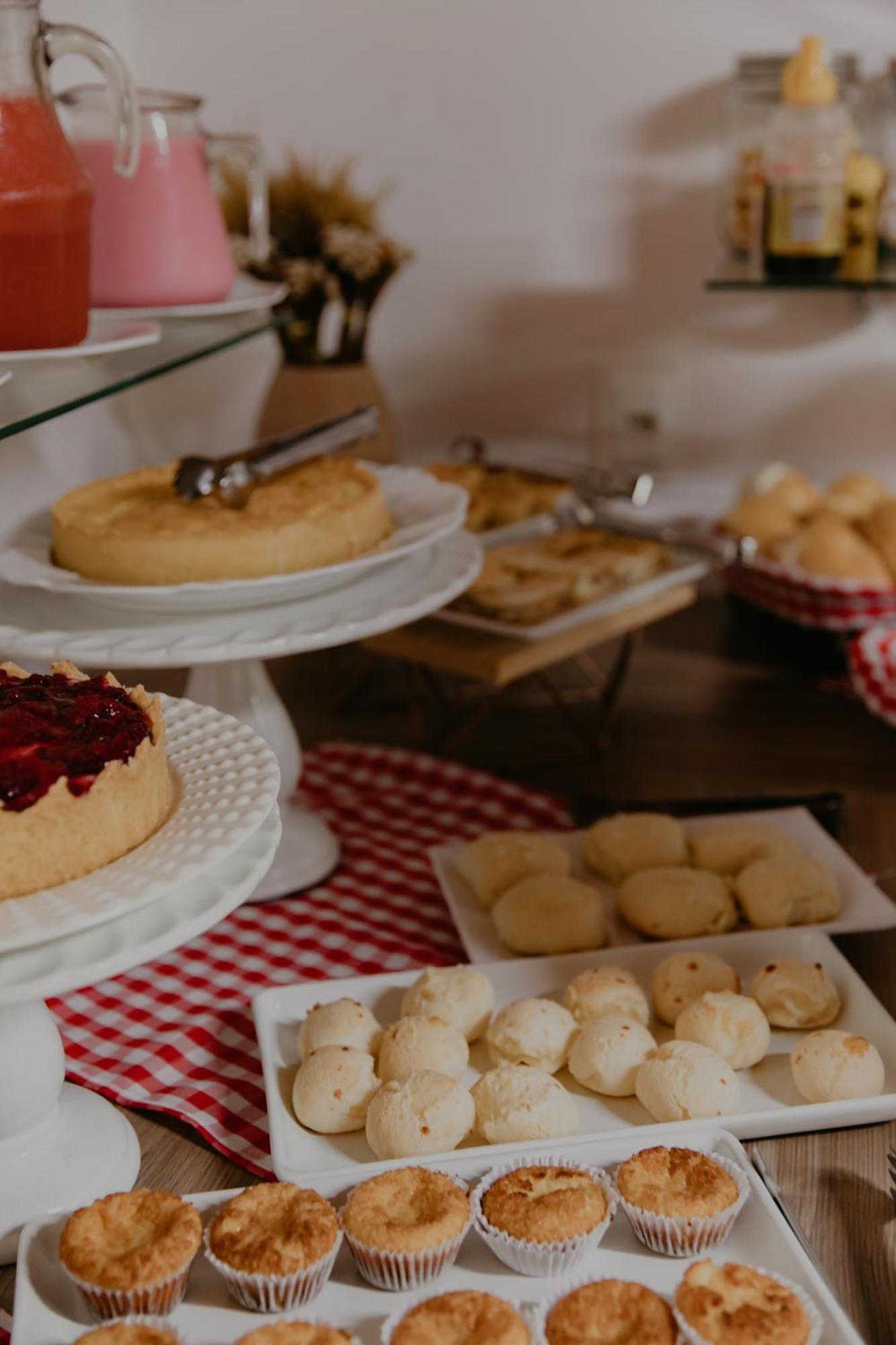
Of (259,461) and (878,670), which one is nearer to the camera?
(259,461)

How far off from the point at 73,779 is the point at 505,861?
418 mm

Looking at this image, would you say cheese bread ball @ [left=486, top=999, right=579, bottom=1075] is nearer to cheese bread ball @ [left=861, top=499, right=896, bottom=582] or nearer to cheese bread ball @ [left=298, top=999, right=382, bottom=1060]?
cheese bread ball @ [left=298, top=999, right=382, bottom=1060]

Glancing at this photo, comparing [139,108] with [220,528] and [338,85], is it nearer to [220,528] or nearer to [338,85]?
[220,528]

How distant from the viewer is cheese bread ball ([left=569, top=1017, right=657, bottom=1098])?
29.7 inches

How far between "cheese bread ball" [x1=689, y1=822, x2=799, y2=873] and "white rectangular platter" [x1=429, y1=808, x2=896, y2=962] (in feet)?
0.10

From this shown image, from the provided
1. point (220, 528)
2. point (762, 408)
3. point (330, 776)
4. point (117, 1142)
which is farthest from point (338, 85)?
point (117, 1142)

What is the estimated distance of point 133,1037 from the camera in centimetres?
85

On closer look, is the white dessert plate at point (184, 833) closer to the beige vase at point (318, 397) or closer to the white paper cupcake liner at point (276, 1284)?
the white paper cupcake liner at point (276, 1284)

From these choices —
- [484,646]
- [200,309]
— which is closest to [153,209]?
[200,309]

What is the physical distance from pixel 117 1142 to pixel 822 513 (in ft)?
3.14

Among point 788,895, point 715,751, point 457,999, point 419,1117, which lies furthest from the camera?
point 715,751

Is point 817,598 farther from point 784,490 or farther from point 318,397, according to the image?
point 318,397

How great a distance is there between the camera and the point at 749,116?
4.92 feet

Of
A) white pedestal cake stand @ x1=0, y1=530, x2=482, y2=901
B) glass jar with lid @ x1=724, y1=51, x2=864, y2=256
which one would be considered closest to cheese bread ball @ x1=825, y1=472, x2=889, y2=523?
glass jar with lid @ x1=724, y1=51, x2=864, y2=256
